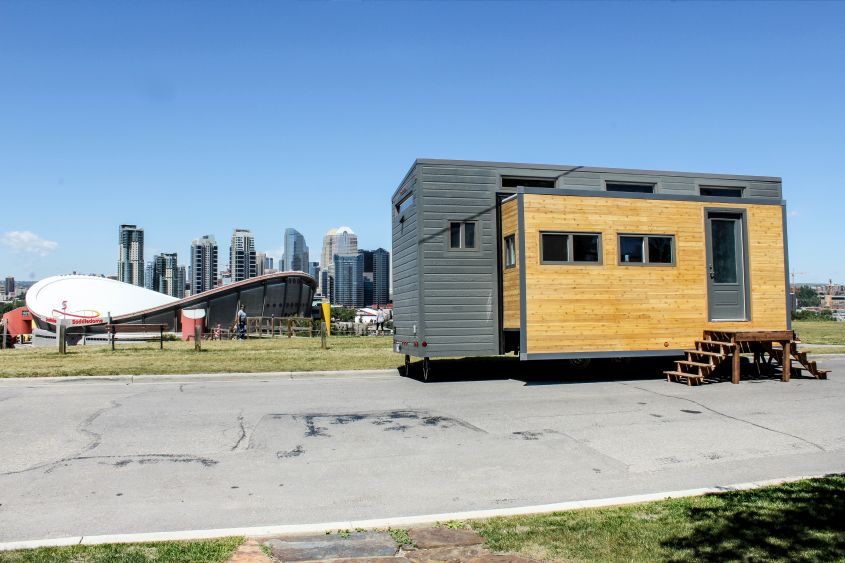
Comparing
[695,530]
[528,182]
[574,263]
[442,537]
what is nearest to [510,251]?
[574,263]

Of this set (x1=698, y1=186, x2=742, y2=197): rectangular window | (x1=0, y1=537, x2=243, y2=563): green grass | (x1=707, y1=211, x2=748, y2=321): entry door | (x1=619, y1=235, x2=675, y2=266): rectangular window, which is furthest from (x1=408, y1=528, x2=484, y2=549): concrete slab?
(x1=698, y1=186, x2=742, y2=197): rectangular window

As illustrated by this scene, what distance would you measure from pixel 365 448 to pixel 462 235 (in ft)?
24.7

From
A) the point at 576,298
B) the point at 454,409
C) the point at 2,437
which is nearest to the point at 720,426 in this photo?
the point at 454,409

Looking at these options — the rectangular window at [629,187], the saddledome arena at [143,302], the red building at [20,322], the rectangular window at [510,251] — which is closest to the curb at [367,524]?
the rectangular window at [510,251]

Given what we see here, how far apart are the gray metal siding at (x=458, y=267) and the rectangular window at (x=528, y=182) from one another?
14.7 inches

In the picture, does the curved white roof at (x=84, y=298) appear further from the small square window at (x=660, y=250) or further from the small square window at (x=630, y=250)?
the small square window at (x=660, y=250)

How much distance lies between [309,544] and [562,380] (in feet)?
35.3

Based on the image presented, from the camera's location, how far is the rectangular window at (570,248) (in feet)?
46.5

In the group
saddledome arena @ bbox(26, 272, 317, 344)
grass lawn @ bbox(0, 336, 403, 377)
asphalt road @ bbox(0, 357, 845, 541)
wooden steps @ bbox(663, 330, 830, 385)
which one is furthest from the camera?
saddledome arena @ bbox(26, 272, 317, 344)

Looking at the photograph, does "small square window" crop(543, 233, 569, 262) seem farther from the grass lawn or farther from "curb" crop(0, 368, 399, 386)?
the grass lawn

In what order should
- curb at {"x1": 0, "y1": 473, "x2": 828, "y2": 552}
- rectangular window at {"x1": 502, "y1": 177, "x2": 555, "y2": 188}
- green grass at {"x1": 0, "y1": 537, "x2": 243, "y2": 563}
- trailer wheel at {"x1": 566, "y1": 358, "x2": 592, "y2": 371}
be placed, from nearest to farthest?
green grass at {"x1": 0, "y1": 537, "x2": 243, "y2": 563} < curb at {"x1": 0, "y1": 473, "x2": 828, "y2": 552} < rectangular window at {"x1": 502, "y1": 177, "x2": 555, "y2": 188} < trailer wheel at {"x1": 566, "y1": 358, "x2": 592, "y2": 371}

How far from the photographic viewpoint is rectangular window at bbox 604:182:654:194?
50.9 feet

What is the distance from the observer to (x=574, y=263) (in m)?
14.3

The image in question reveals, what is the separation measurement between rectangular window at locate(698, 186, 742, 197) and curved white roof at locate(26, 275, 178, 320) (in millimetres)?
67622
